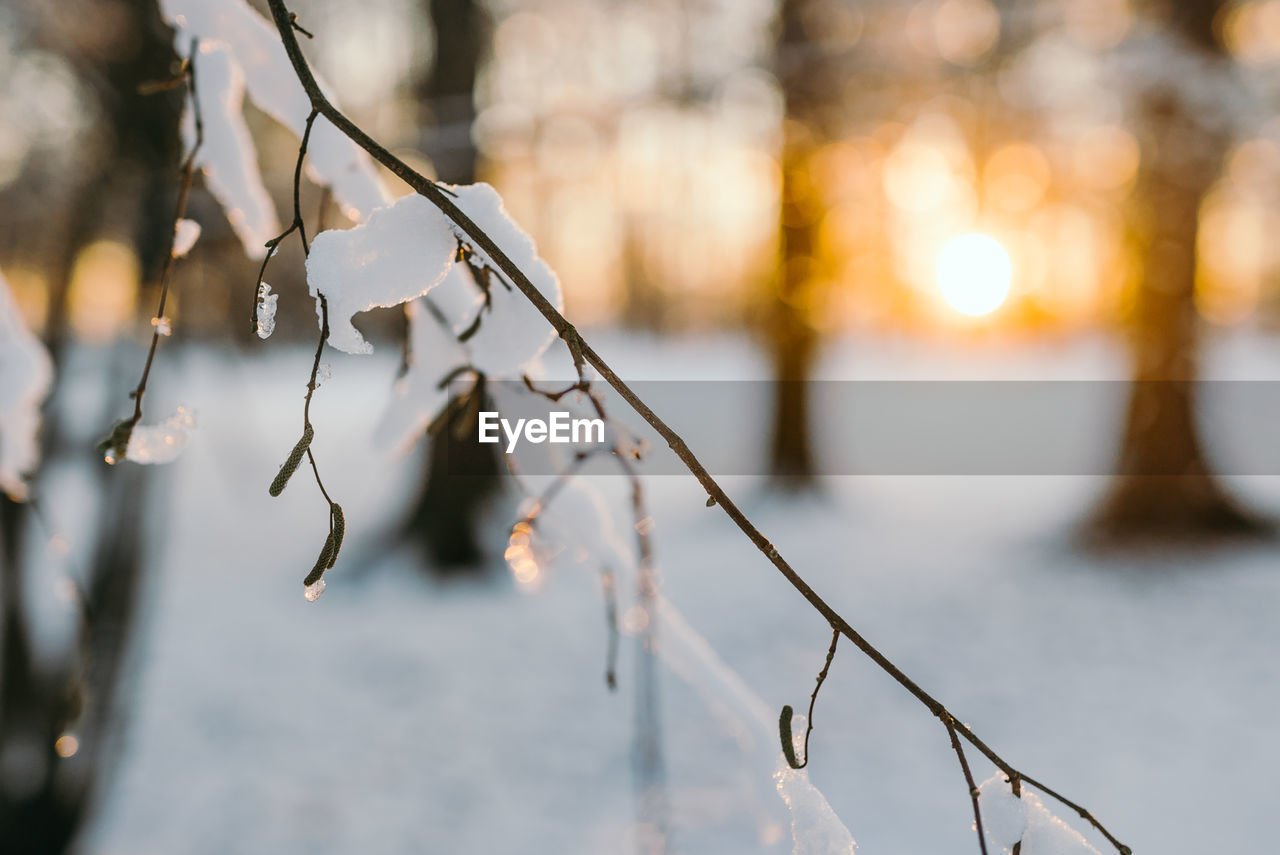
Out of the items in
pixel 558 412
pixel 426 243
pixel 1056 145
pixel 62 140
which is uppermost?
pixel 1056 145

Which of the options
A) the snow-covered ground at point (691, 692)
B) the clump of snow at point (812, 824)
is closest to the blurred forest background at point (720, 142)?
the snow-covered ground at point (691, 692)

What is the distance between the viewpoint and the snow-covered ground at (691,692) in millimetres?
3334

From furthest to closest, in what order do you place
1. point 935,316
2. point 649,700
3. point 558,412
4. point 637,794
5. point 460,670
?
1. point 935,316
2. point 460,670
3. point 637,794
4. point 558,412
5. point 649,700

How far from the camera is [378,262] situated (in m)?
0.78

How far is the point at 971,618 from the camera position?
17.5 feet

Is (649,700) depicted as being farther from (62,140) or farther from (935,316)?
(935,316)

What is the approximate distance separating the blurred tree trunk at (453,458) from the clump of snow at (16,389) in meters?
3.92

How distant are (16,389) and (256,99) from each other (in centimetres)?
67

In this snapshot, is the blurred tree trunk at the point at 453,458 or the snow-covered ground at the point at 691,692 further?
the blurred tree trunk at the point at 453,458

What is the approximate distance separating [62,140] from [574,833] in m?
3.43

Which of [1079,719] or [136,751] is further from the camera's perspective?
[1079,719]

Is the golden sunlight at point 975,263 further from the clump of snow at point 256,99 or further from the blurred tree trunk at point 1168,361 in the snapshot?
the clump of snow at point 256,99

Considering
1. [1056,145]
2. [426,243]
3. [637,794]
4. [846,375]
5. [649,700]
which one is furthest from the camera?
[846,375]

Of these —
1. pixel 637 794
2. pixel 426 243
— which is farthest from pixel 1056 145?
pixel 426 243
